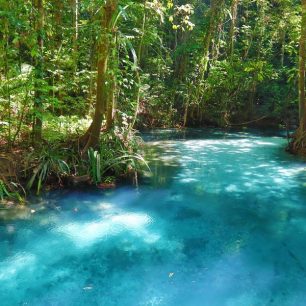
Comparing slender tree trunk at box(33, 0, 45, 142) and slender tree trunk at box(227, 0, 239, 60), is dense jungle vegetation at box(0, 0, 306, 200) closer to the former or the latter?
slender tree trunk at box(33, 0, 45, 142)

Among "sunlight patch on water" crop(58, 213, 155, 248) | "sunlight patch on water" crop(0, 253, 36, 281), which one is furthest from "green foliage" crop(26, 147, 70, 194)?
"sunlight patch on water" crop(0, 253, 36, 281)

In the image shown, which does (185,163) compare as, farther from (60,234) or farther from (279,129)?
(279,129)

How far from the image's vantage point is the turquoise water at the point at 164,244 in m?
4.26

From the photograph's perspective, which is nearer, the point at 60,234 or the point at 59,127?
the point at 60,234

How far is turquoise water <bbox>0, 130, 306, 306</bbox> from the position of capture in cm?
426

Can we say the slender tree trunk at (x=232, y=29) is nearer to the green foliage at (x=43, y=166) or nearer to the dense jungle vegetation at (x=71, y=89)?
the dense jungle vegetation at (x=71, y=89)

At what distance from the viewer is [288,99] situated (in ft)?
57.2

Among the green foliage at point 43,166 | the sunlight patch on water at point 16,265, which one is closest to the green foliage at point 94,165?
the green foliage at point 43,166

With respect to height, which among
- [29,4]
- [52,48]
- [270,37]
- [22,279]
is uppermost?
[270,37]

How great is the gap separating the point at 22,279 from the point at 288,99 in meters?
15.7

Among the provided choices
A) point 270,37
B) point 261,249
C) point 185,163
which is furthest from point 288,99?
point 261,249

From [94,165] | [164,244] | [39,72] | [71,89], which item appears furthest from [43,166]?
[71,89]

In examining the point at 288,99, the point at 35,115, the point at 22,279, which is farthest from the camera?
the point at 288,99

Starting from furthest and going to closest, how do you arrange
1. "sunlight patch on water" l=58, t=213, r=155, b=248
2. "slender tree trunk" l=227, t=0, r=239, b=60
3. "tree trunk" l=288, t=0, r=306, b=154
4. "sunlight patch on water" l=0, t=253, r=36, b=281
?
"slender tree trunk" l=227, t=0, r=239, b=60 < "tree trunk" l=288, t=0, r=306, b=154 < "sunlight patch on water" l=58, t=213, r=155, b=248 < "sunlight patch on water" l=0, t=253, r=36, b=281
